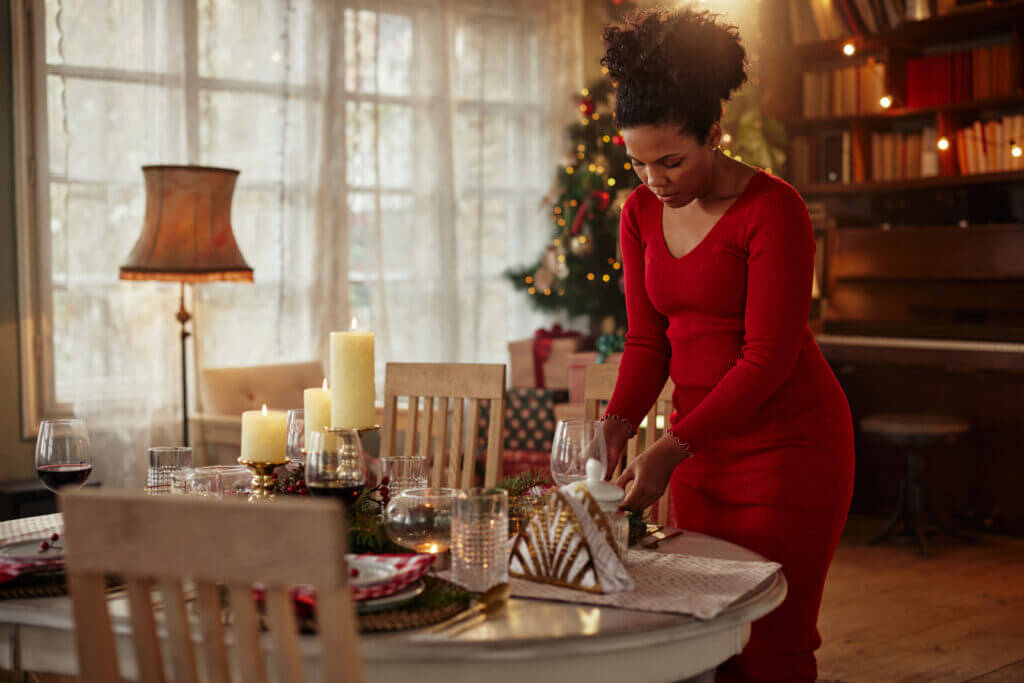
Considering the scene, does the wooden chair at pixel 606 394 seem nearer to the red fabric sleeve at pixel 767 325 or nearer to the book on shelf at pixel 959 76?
the red fabric sleeve at pixel 767 325

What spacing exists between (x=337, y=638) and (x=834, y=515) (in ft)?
3.26

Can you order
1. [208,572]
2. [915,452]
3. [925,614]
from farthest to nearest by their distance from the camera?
1. [915,452]
2. [925,614]
3. [208,572]

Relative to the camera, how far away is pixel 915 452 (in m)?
4.52

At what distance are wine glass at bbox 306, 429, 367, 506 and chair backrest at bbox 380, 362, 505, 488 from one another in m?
0.78

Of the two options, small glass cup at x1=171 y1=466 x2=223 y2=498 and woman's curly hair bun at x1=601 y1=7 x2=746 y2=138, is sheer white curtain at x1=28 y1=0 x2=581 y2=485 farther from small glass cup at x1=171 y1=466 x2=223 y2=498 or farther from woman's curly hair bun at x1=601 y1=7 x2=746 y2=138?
woman's curly hair bun at x1=601 y1=7 x2=746 y2=138

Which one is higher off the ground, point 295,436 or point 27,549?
point 295,436

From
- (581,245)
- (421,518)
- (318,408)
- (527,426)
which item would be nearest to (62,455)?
(318,408)

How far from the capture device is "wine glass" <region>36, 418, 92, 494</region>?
5.36ft

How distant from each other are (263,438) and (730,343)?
29.6 inches

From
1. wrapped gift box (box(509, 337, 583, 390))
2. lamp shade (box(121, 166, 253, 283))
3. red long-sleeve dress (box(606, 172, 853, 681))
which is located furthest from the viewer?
wrapped gift box (box(509, 337, 583, 390))

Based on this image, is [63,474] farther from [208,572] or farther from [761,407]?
[761,407]

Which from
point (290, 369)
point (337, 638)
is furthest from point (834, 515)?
point (290, 369)

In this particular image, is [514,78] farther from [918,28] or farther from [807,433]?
[807,433]

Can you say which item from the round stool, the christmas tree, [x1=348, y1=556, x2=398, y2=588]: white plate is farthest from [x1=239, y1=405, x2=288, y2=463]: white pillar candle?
the christmas tree
